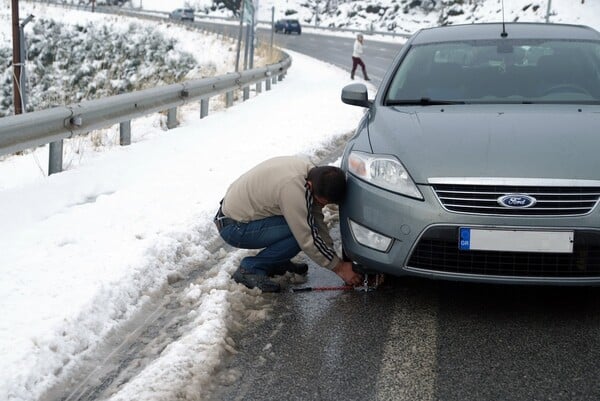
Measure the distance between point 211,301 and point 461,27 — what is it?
3329mm

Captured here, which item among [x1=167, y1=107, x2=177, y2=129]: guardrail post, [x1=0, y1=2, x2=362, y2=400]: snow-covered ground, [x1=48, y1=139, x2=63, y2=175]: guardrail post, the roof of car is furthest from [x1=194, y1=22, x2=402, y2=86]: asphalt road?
the roof of car

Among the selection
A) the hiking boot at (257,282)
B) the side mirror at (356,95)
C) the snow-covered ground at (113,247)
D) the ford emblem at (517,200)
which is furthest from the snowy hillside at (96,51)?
the ford emblem at (517,200)

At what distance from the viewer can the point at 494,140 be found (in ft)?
13.6

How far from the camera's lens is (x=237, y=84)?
1491 centimetres

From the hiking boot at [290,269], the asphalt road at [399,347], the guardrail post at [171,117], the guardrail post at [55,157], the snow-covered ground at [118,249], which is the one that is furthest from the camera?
the guardrail post at [171,117]

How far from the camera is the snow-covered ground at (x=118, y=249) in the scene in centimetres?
343

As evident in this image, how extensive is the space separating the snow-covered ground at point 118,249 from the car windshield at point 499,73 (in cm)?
177

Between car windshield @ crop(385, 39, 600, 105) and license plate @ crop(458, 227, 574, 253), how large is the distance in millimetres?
1527

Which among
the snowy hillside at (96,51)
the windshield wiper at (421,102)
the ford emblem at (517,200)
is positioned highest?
the windshield wiper at (421,102)

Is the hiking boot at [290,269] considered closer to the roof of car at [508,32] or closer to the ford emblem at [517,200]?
the ford emblem at [517,200]

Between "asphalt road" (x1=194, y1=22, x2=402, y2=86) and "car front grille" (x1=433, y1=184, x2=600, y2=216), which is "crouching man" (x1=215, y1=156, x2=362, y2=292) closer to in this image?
"car front grille" (x1=433, y1=184, x2=600, y2=216)

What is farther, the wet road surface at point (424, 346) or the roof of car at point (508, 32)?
the roof of car at point (508, 32)

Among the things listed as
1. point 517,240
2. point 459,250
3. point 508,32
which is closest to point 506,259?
point 517,240

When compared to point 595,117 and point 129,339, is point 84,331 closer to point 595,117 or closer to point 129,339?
point 129,339
